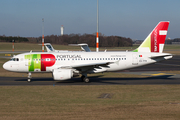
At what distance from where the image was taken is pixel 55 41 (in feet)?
549

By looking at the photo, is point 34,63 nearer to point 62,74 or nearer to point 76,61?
point 62,74

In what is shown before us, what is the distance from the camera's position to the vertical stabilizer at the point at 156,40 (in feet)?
98.3

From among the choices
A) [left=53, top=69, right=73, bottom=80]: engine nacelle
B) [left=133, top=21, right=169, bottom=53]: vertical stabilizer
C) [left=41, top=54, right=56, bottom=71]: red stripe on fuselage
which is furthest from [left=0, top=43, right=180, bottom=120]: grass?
[left=133, top=21, right=169, bottom=53]: vertical stabilizer
